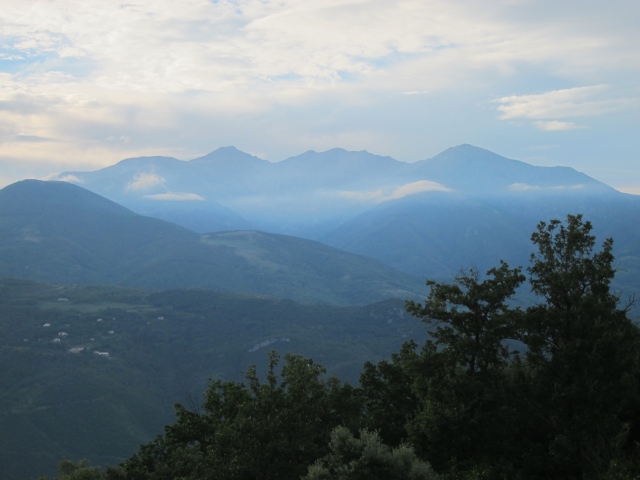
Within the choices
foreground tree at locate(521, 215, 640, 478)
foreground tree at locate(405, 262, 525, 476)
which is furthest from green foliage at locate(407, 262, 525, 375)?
foreground tree at locate(521, 215, 640, 478)

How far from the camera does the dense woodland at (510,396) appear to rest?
3431 centimetres

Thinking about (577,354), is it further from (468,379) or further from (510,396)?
(468,379)

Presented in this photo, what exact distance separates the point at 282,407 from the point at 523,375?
1525cm

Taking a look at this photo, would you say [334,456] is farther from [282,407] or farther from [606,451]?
[606,451]

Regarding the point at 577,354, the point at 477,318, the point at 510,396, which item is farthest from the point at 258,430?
the point at 577,354

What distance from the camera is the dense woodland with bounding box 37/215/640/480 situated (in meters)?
34.3

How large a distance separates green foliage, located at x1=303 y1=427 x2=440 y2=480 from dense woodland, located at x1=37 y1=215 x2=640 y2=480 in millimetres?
89

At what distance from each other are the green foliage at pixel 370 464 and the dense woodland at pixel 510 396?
89 millimetres

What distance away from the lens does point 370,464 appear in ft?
97.9

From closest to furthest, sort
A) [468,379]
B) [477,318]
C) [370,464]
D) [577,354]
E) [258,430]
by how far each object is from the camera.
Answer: [370,464] < [577,354] < [468,379] < [477,318] < [258,430]

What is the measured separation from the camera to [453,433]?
36625 mm

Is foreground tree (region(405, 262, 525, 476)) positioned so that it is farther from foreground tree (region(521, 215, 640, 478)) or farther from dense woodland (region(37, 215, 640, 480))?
foreground tree (region(521, 215, 640, 478))

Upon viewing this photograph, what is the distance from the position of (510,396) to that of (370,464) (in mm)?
11470

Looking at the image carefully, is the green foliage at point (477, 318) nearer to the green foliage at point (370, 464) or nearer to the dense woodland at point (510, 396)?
the dense woodland at point (510, 396)
